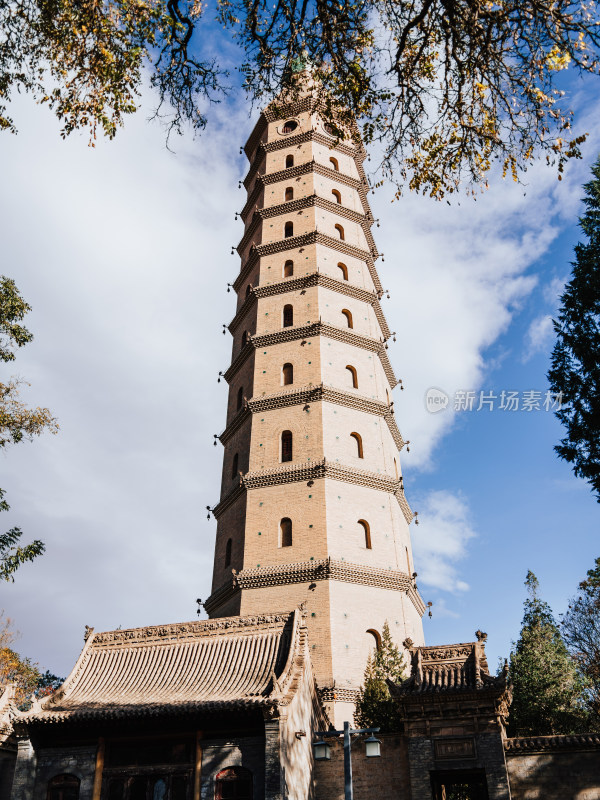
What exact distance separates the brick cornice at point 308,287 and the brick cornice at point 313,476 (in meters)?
7.64

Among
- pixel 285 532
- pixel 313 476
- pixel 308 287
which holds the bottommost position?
pixel 285 532

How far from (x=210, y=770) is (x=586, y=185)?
17.6 metres

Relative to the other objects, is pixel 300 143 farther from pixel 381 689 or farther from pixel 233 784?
pixel 233 784

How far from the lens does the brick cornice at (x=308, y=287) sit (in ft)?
85.3

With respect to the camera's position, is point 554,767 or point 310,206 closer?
point 554,767

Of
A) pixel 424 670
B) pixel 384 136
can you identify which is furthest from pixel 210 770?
pixel 384 136

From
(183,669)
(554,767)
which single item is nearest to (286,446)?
(183,669)

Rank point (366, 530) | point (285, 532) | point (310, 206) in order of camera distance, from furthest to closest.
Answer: point (310, 206)
point (366, 530)
point (285, 532)

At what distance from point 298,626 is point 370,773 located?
3522mm

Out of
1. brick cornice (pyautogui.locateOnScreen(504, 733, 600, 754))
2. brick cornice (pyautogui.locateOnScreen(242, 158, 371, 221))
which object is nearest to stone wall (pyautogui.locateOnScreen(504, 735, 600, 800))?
brick cornice (pyautogui.locateOnScreen(504, 733, 600, 754))

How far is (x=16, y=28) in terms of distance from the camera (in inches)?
355

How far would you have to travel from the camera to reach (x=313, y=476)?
71.1 feet

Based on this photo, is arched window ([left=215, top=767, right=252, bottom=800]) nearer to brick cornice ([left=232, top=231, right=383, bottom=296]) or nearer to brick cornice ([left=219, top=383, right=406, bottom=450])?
brick cornice ([left=219, top=383, right=406, bottom=450])

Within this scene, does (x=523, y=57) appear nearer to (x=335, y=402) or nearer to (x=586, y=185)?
(x=586, y=185)
